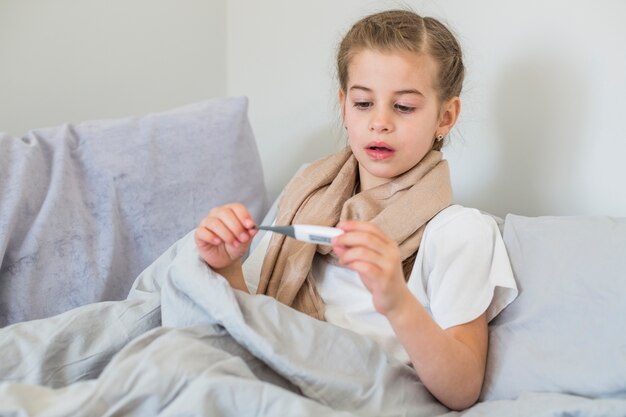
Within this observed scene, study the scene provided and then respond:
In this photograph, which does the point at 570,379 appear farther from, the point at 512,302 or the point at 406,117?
the point at 406,117

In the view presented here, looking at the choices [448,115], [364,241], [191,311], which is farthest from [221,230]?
Result: [448,115]

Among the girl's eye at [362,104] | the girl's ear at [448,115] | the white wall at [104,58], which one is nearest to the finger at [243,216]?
the girl's eye at [362,104]

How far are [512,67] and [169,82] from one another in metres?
0.89

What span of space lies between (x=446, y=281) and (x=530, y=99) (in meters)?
0.53

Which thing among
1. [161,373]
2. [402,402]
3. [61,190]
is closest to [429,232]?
[402,402]

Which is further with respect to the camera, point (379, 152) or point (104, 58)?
point (104, 58)

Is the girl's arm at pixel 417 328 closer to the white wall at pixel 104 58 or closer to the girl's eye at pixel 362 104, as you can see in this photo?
the girl's eye at pixel 362 104

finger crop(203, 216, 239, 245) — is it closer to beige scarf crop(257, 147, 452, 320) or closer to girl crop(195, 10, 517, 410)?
girl crop(195, 10, 517, 410)

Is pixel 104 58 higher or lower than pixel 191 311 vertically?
higher

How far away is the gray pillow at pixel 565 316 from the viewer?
87cm

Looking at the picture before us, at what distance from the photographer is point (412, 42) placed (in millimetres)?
1007

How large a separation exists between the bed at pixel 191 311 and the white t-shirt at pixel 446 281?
4 centimetres

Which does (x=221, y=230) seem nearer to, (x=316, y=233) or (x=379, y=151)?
(x=316, y=233)

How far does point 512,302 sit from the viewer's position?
0.97m
